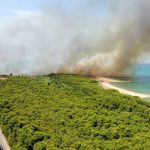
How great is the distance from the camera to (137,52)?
67.6m

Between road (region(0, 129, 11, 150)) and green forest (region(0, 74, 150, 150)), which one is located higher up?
green forest (region(0, 74, 150, 150))

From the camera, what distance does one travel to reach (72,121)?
2853cm

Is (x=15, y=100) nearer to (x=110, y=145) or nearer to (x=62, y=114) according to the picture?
(x=62, y=114)

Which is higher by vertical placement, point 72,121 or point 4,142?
point 72,121

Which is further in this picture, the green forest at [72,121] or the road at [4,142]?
the road at [4,142]

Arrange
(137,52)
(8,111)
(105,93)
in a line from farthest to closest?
(137,52), (105,93), (8,111)

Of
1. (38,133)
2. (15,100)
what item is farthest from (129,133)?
(15,100)

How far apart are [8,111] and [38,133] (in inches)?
345

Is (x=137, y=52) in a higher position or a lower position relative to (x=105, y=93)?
higher

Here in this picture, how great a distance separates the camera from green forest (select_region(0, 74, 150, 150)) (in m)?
23.7

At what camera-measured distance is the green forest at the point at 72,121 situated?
2366cm

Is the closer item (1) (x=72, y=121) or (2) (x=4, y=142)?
(1) (x=72, y=121)

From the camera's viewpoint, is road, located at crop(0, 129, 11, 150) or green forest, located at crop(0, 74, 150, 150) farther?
road, located at crop(0, 129, 11, 150)

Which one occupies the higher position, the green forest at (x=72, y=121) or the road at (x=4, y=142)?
the green forest at (x=72, y=121)
